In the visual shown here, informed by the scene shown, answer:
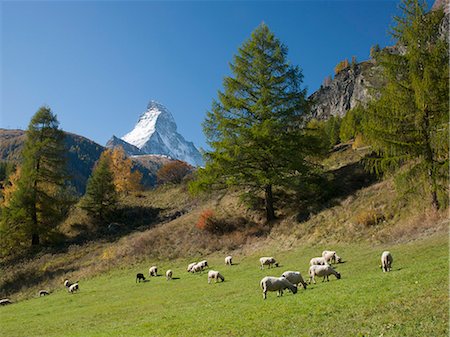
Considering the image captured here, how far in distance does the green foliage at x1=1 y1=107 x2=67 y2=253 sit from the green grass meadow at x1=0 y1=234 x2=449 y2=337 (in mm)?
15752

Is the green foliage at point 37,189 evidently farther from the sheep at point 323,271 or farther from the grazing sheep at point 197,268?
the sheep at point 323,271

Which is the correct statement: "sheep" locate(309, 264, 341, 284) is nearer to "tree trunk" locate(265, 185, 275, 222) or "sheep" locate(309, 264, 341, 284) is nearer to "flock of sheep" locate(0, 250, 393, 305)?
"flock of sheep" locate(0, 250, 393, 305)

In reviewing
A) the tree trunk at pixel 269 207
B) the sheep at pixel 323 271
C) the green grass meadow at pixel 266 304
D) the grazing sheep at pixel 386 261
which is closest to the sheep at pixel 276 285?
the green grass meadow at pixel 266 304

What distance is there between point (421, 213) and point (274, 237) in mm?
11806

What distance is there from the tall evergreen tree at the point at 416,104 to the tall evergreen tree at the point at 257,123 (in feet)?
32.4

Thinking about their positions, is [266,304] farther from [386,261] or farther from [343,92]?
[343,92]

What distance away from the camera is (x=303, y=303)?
12.6 m

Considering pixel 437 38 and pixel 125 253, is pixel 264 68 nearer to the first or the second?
pixel 437 38

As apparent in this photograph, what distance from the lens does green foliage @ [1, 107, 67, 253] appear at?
131ft

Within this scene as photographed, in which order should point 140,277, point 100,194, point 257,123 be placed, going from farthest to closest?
point 100,194 < point 257,123 < point 140,277

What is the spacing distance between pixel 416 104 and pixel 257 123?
14589 mm

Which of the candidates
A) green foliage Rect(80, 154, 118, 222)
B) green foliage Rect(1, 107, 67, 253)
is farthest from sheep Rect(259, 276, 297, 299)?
green foliage Rect(80, 154, 118, 222)

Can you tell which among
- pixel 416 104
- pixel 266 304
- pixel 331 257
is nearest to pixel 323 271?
pixel 331 257

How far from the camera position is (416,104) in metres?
22.0
